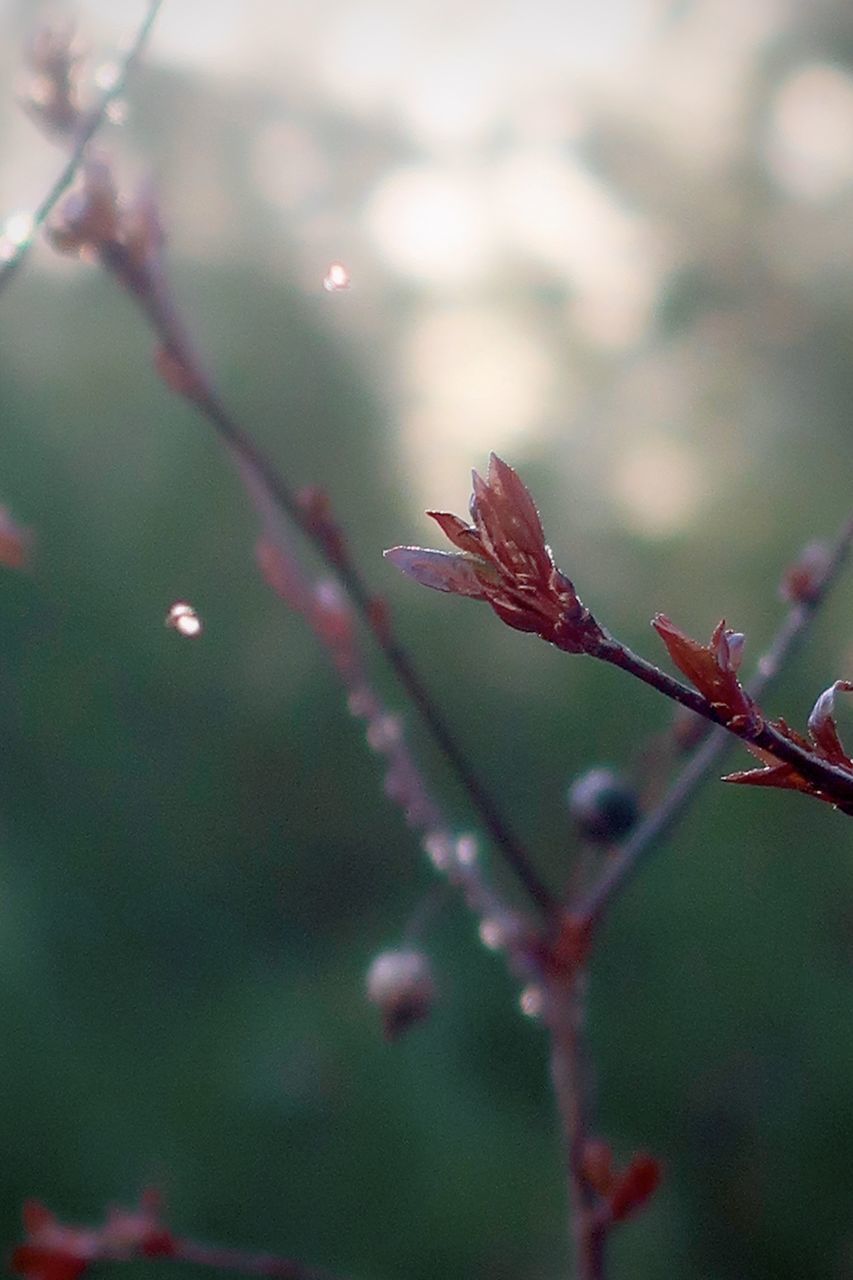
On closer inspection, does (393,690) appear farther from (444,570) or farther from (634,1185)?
(444,570)

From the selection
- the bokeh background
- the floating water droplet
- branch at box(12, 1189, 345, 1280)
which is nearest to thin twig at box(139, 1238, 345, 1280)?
branch at box(12, 1189, 345, 1280)

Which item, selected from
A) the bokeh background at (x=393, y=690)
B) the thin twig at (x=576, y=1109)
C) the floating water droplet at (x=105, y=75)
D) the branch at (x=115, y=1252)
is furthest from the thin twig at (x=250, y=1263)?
the bokeh background at (x=393, y=690)

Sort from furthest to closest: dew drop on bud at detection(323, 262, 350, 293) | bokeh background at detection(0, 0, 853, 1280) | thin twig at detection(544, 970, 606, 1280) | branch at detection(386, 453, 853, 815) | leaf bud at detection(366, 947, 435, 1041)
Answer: bokeh background at detection(0, 0, 853, 1280) < leaf bud at detection(366, 947, 435, 1041) < thin twig at detection(544, 970, 606, 1280) < dew drop on bud at detection(323, 262, 350, 293) < branch at detection(386, 453, 853, 815)

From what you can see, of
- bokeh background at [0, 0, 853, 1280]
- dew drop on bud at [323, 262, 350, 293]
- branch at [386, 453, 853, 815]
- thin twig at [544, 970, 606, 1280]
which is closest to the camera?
branch at [386, 453, 853, 815]

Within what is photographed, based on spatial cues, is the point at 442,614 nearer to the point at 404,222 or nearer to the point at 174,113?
the point at 404,222

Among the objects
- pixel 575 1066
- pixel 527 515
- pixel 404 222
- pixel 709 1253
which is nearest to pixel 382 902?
pixel 709 1253

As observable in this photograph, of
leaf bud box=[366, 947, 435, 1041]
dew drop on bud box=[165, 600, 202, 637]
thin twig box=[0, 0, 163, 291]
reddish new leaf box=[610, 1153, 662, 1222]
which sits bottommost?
reddish new leaf box=[610, 1153, 662, 1222]

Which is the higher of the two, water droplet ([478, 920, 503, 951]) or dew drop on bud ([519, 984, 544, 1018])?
water droplet ([478, 920, 503, 951])

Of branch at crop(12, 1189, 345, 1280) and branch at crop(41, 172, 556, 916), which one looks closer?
branch at crop(41, 172, 556, 916)

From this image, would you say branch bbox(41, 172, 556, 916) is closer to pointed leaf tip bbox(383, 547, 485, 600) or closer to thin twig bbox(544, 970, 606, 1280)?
thin twig bbox(544, 970, 606, 1280)
